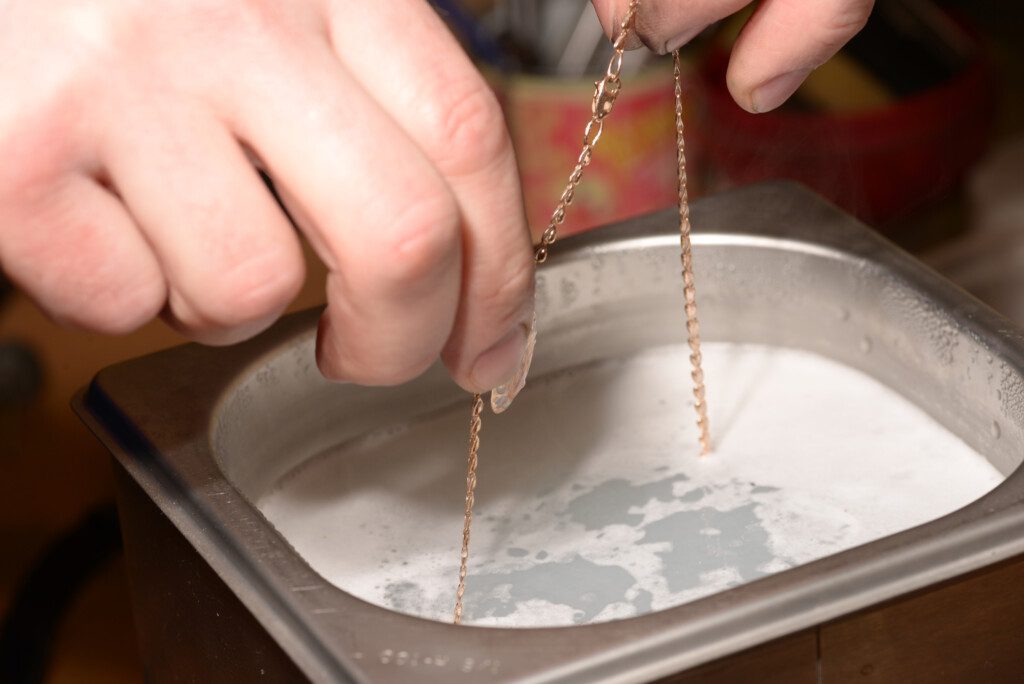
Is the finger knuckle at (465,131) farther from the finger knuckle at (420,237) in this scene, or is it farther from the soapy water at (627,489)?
the soapy water at (627,489)

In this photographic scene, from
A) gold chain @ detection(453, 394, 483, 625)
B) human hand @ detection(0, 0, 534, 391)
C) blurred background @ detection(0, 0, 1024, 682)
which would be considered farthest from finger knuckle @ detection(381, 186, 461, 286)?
blurred background @ detection(0, 0, 1024, 682)

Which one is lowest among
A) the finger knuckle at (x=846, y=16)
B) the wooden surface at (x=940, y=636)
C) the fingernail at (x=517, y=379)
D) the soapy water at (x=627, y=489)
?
the soapy water at (x=627, y=489)

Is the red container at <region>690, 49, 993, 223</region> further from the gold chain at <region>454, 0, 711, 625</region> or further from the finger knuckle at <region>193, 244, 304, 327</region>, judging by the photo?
the finger knuckle at <region>193, 244, 304, 327</region>

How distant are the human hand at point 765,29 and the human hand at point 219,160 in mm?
126

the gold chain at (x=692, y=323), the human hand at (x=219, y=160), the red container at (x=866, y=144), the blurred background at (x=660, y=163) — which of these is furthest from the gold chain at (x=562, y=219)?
the red container at (x=866, y=144)

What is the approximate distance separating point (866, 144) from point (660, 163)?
200 millimetres

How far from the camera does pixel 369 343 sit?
1.59 ft

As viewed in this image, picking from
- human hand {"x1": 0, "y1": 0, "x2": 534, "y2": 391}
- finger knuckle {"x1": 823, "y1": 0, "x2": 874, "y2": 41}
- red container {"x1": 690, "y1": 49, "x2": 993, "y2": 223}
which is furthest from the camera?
red container {"x1": 690, "y1": 49, "x2": 993, "y2": 223}

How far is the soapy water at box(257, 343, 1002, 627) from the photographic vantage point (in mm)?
625

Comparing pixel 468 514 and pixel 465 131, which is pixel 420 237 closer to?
pixel 465 131

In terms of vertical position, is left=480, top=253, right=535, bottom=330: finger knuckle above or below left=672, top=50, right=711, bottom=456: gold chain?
above

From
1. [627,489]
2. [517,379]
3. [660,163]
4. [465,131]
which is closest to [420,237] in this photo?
[465,131]

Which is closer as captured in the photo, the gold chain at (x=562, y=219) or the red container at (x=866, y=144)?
the gold chain at (x=562, y=219)

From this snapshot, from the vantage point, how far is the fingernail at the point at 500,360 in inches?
20.9
